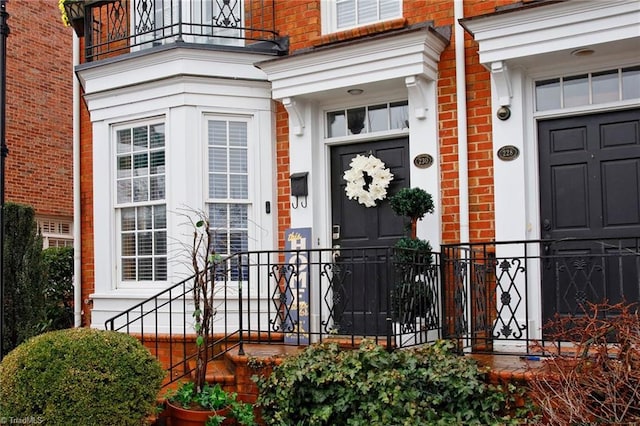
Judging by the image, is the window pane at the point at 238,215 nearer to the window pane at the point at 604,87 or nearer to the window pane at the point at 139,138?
the window pane at the point at 139,138

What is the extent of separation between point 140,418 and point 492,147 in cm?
398

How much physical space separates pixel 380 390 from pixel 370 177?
2.86m

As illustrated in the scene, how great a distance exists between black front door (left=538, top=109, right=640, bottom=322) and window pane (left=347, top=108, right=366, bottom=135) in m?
1.92

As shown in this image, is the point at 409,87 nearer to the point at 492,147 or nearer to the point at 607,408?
the point at 492,147

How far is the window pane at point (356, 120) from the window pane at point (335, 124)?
0.08 m

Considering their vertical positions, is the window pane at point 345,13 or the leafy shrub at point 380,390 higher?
the window pane at point 345,13

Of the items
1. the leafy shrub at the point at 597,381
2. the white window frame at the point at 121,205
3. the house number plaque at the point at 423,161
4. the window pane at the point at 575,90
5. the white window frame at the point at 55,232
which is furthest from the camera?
the white window frame at the point at 55,232

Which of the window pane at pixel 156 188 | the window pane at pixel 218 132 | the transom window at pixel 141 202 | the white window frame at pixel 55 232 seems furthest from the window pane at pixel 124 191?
the white window frame at pixel 55 232

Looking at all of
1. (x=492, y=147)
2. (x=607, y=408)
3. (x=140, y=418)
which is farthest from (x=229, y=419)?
(x=492, y=147)

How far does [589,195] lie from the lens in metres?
6.72

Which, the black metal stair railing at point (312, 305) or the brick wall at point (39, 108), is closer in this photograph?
the black metal stair railing at point (312, 305)

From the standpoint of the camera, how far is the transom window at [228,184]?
823 cm

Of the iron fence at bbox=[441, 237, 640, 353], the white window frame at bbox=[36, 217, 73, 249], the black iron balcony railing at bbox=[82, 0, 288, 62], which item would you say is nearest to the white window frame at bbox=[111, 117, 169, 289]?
the black iron balcony railing at bbox=[82, 0, 288, 62]

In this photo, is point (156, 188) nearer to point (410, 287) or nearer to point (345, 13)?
point (345, 13)
